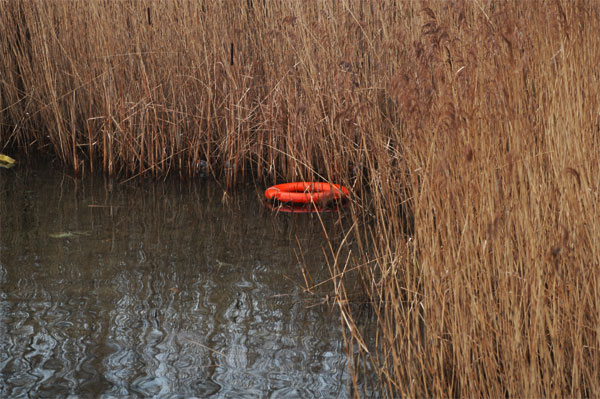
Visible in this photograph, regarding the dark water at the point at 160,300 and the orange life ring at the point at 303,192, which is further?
the orange life ring at the point at 303,192

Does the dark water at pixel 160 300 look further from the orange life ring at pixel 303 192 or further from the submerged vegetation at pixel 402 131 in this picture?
the submerged vegetation at pixel 402 131

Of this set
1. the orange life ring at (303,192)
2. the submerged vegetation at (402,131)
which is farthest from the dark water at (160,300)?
the submerged vegetation at (402,131)

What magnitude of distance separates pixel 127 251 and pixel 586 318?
2346mm

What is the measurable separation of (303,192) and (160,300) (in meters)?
1.55

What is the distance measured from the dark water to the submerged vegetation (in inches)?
10.9

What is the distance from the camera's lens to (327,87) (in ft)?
14.0

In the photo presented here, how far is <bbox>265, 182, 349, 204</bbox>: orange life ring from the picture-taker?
4180 millimetres

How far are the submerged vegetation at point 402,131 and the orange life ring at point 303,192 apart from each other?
13 centimetres

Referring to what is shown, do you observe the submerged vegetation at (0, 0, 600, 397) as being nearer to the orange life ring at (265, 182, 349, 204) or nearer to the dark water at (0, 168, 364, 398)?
the orange life ring at (265, 182, 349, 204)

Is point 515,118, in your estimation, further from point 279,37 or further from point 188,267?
point 279,37

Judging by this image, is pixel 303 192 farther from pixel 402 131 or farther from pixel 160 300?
pixel 160 300

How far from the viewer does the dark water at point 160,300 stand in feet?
8.26

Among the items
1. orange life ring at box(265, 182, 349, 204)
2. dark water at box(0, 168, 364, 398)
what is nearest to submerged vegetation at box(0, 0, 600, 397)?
orange life ring at box(265, 182, 349, 204)

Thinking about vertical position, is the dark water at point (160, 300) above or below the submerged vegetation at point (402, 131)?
below
